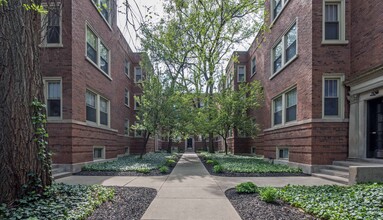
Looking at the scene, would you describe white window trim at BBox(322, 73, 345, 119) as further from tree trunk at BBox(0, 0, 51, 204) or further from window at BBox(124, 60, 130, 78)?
window at BBox(124, 60, 130, 78)

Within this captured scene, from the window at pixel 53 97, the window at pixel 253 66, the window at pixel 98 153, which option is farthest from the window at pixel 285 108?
the window at pixel 53 97

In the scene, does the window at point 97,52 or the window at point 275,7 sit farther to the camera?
the window at point 275,7

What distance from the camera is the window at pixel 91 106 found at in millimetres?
11250

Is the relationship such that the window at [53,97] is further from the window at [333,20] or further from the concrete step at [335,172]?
the window at [333,20]

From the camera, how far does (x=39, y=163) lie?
448 cm

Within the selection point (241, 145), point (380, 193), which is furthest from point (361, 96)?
point (241, 145)

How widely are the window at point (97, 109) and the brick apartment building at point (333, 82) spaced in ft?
32.5

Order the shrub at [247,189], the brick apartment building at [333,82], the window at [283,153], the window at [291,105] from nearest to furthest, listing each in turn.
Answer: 1. the shrub at [247,189]
2. the brick apartment building at [333,82]
3. the window at [291,105]
4. the window at [283,153]

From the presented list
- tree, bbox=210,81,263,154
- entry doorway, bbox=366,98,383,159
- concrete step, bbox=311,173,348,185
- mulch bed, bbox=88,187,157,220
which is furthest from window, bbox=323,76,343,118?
mulch bed, bbox=88,187,157,220

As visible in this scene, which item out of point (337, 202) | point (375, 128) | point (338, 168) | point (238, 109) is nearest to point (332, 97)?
point (375, 128)

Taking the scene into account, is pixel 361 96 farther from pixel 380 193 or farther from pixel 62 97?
pixel 62 97

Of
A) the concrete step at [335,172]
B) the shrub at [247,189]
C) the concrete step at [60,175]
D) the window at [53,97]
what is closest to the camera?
the shrub at [247,189]

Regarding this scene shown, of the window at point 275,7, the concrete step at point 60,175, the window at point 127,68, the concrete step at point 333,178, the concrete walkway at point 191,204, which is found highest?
the window at point 275,7

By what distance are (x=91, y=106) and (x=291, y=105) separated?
33.4 ft
